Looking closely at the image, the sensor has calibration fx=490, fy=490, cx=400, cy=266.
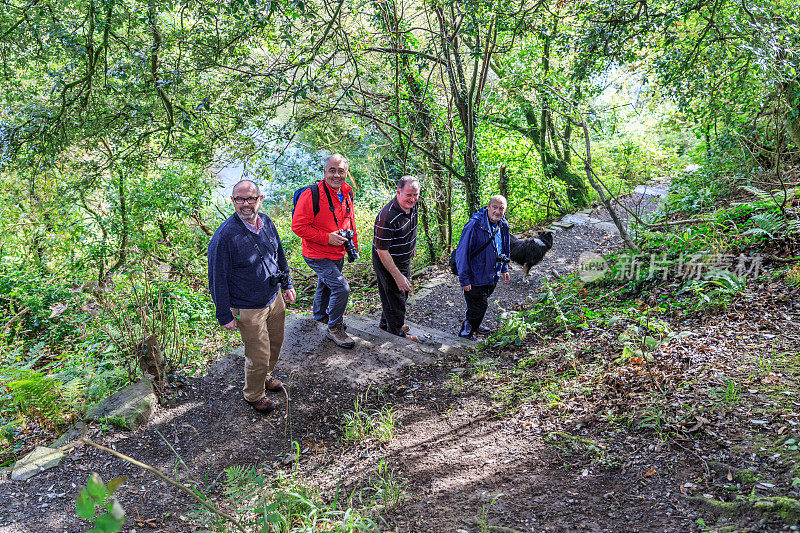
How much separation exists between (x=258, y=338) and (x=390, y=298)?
2.12m

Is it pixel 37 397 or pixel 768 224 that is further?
pixel 768 224

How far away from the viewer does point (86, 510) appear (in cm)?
91

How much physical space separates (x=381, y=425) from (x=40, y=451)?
2512mm

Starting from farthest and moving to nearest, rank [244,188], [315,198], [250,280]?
1. [315,198]
2. [250,280]
3. [244,188]

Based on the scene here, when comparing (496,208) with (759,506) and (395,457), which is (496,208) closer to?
(395,457)

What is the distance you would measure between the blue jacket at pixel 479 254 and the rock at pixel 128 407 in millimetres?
3291

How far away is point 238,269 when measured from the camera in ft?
12.5

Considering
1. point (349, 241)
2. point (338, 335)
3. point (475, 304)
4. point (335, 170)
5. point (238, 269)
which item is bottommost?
point (338, 335)

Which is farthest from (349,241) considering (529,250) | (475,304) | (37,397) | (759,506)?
(529,250)

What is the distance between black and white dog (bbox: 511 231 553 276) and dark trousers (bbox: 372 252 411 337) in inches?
124

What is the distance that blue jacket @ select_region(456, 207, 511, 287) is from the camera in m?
5.52

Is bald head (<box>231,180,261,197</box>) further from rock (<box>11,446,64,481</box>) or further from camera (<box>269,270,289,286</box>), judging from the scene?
rock (<box>11,446,64,481</box>)

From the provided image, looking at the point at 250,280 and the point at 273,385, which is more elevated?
the point at 250,280

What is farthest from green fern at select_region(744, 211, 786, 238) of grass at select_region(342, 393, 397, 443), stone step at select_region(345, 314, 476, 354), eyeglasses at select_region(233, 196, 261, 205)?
eyeglasses at select_region(233, 196, 261, 205)
